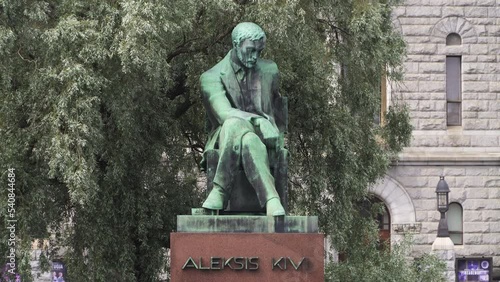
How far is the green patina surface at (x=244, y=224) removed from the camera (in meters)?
14.8

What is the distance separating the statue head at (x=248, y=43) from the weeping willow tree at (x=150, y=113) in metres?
3.70

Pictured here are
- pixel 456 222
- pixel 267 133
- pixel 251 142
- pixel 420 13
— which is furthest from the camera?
pixel 456 222

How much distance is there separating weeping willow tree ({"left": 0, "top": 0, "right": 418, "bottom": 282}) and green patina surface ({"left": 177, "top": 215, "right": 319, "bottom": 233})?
4.59 metres

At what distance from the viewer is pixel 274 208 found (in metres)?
14.8

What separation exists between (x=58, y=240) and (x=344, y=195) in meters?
4.39

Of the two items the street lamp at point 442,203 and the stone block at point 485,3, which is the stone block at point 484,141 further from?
the stone block at point 485,3

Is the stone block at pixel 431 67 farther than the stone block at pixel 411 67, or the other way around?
the stone block at pixel 431 67

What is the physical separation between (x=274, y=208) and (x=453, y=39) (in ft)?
81.7

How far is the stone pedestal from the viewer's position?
48.5 ft

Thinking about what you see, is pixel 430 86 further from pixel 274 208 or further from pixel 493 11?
pixel 274 208

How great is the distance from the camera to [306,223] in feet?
48.7

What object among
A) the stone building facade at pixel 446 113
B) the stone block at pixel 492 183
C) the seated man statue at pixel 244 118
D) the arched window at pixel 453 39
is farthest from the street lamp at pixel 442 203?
the seated man statue at pixel 244 118

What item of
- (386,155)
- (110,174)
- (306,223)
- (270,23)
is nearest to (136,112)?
(110,174)

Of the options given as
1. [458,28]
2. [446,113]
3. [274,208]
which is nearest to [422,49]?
[458,28]
